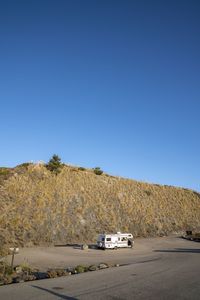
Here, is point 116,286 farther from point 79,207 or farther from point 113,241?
point 79,207

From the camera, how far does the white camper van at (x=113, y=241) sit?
50.7 meters

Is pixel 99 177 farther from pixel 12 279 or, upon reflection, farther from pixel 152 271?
pixel 12 279

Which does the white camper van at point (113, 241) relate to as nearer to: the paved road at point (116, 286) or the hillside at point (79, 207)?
the hillside at point (79, 207)

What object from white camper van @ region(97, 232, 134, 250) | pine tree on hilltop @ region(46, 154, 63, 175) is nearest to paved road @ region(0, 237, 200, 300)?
white camper van @ region(97, 232, 134, 250)

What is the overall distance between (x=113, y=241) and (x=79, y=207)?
14.0m

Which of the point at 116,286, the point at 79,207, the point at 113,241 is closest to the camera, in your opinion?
the point at 116,286

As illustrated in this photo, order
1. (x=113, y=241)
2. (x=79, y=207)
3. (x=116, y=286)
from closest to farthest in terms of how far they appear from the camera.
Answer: (x=116, y=286) → (x=113, y=241) → (x=79, y=207)

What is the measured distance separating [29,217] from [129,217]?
21.1m

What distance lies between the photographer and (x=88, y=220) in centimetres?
6275

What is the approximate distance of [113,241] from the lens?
51.6 metres

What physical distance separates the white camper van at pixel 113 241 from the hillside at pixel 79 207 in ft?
24.3

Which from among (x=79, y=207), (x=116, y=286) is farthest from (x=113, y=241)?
(x=116, y=286)

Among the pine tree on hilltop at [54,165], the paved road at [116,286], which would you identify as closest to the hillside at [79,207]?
the pine tree on hilltop at [54,165]

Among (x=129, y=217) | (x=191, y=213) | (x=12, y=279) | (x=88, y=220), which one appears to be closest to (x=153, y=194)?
(x=191, y=213)
